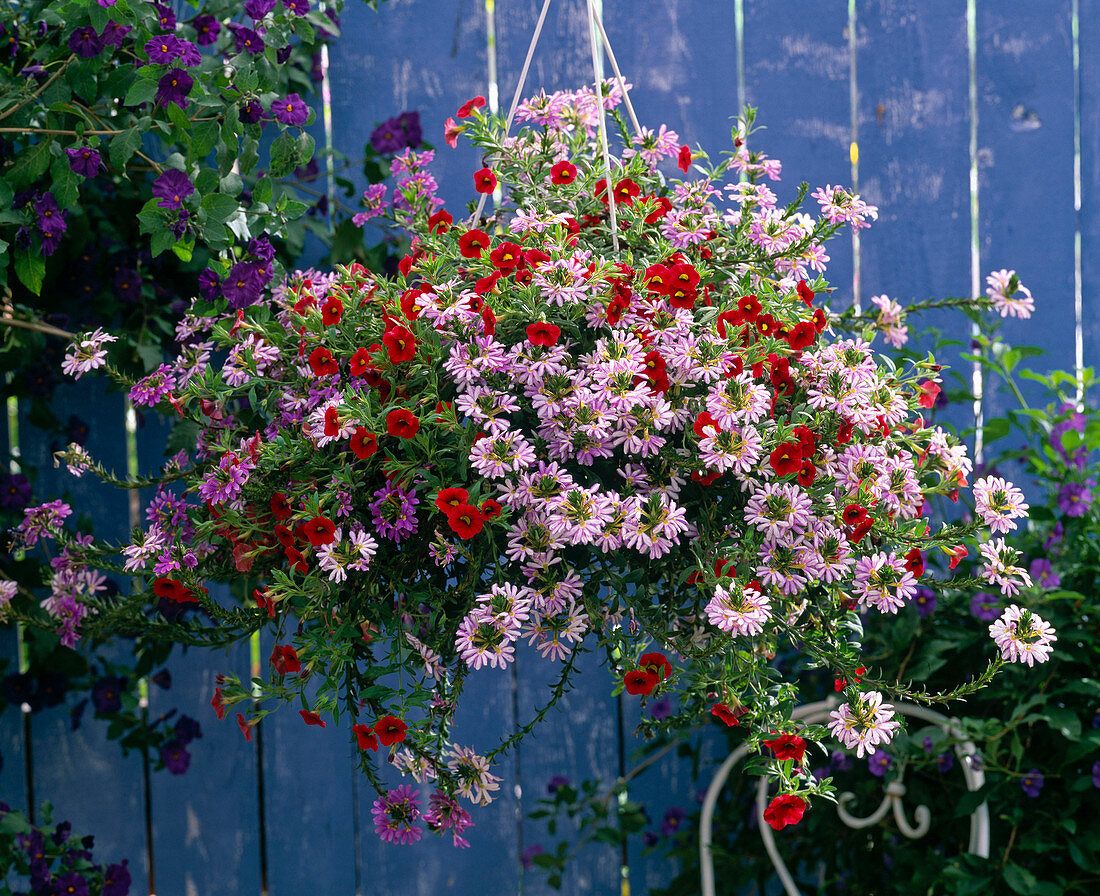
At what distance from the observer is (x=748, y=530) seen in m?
0.77

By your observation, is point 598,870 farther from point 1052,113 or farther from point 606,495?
point 1052,113

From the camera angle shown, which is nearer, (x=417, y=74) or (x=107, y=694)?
(x=107, y=694)

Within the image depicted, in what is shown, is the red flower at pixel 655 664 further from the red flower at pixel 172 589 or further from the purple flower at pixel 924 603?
the purple flower at pixel 924 603

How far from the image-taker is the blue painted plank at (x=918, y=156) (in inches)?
61.1

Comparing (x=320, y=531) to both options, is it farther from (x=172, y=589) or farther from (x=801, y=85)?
(x=801, y=85)

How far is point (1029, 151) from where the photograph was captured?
1.56 meters

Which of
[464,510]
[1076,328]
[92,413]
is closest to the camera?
[464,510]

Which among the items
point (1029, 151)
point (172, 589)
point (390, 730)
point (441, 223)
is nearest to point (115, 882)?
point (172, 589)

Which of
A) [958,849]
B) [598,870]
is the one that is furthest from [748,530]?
[598,870]

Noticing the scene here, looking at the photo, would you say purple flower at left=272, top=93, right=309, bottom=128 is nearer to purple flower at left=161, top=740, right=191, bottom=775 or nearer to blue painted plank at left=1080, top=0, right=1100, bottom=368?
purple flower at left=161, top=740, right=191, bottom=775

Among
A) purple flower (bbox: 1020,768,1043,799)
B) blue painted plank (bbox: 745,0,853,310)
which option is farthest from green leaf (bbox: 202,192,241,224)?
purple flower (bbox: 1020,768,1043,799)

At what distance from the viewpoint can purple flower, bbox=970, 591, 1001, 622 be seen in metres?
1.27

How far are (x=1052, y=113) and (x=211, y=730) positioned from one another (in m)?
1.69

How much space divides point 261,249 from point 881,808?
1076 mm
